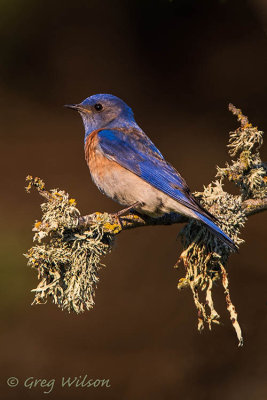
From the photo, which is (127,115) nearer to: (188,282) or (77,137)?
(77,137)

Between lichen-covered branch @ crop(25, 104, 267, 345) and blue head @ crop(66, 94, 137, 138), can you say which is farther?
blue head @ crop(66, 94, 137, 138)

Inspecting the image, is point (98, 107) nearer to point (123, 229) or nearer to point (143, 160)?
point (143, 160)

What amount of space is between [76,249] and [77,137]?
230cm

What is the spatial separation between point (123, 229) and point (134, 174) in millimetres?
607

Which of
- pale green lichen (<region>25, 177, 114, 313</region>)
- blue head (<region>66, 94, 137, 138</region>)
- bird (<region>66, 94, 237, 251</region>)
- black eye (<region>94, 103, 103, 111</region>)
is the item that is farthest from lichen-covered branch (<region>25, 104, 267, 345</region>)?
black eye (<region>94, 103, 103, 111</region>)

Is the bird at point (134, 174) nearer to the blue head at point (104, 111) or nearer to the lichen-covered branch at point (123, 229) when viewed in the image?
the blue head at point (104, 111)

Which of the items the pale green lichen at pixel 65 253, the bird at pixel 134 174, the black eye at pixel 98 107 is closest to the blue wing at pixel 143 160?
the bird at pixel 134 174

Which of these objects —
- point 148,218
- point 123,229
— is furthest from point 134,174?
point 123,229

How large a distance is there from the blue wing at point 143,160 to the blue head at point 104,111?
188 millimetres

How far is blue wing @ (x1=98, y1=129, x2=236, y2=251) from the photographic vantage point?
12.2ft

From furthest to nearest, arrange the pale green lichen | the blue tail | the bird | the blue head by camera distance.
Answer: the blue head < the bird < the blue tail < the pale green lichen

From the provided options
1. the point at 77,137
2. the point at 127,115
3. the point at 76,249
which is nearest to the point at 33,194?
the point at 77,137

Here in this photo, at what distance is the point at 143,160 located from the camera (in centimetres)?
402

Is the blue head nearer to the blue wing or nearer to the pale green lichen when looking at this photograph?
the blue wing
